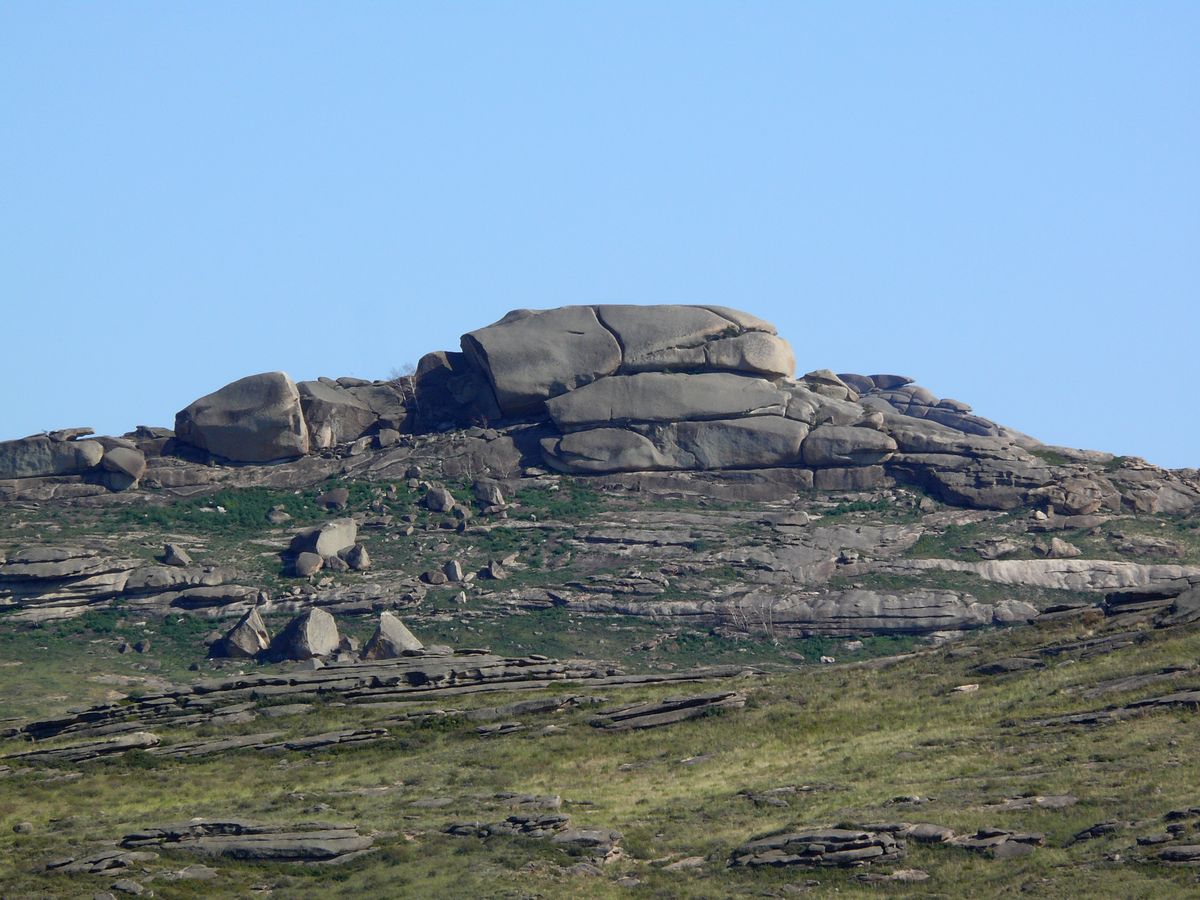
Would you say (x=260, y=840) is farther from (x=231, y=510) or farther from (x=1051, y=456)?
(x=1051, y=456)

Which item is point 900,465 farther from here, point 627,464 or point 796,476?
point 627,464

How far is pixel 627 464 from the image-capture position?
104750 millimetres

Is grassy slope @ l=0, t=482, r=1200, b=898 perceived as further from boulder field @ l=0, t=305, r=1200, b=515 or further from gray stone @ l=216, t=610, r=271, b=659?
boulder field @ l=0, t=305, r=1200, b=515

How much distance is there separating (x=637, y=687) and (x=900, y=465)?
127 ft

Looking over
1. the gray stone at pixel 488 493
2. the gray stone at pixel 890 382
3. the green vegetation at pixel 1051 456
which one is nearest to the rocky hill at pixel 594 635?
the gray stone at pixel 488 493

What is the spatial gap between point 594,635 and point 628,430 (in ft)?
58.3

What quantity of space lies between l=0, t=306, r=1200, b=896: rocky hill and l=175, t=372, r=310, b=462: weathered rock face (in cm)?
25

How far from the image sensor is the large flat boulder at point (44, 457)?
10569cm

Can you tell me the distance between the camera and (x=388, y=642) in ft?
268

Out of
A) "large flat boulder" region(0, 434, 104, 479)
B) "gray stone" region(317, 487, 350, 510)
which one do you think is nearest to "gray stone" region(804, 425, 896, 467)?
"gray stone" region(317, 487, 350, 510)

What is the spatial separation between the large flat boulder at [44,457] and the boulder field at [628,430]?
8 cm

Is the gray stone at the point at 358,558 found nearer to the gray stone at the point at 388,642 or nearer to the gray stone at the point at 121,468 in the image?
the gray stone at the point at 388,642

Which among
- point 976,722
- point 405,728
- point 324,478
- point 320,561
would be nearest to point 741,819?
point 976,722

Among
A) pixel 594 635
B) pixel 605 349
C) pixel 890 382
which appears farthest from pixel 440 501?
pixel 890 382
